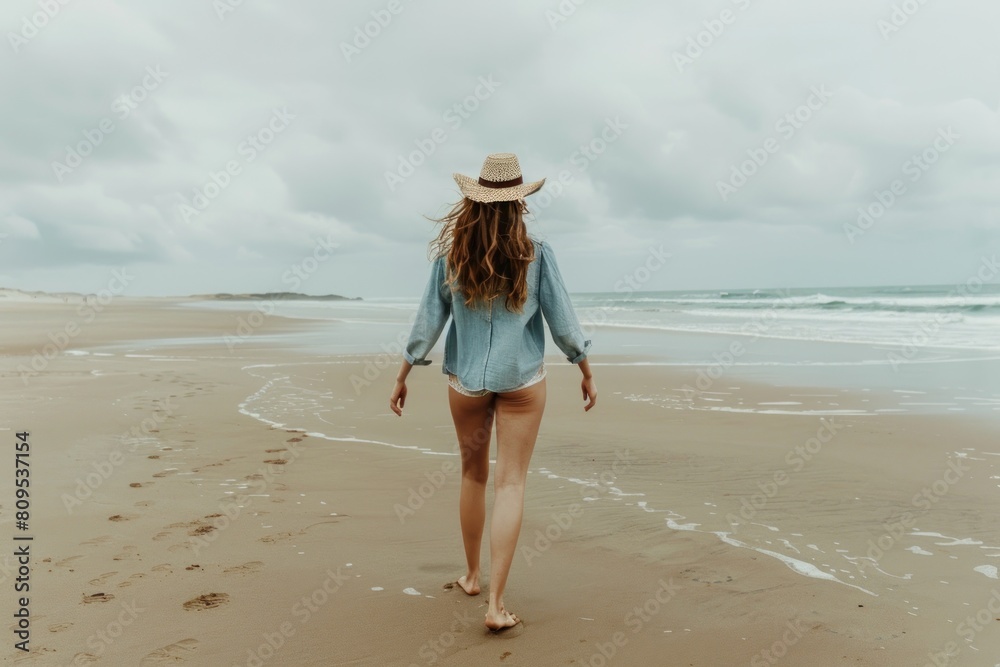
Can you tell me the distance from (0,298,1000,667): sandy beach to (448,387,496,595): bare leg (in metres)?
0.18

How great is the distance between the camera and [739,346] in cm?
1634

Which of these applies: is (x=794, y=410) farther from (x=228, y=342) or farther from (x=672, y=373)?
(x=228, y=342)

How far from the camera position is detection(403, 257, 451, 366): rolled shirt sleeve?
3.25 m

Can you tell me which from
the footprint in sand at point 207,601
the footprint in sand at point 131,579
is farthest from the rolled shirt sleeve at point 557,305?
the footprint in sand at point 131,579

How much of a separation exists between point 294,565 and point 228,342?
1543 cm

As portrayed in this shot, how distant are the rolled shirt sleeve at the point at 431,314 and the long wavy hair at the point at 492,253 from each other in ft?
0.40

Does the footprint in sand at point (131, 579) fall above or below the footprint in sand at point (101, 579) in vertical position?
above

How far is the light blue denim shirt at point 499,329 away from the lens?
124 inches

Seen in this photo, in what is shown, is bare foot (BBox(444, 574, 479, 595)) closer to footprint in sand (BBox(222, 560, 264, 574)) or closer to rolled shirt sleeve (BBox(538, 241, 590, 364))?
footprint in sand (BBox(222, 560, 264, 574))

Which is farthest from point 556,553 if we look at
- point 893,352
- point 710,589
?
point 893,352

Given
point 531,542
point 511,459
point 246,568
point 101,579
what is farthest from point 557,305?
point 101,579

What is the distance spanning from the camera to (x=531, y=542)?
13.5ft

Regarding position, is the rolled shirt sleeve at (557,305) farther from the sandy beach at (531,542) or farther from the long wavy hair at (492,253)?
the sandy beach at (531,542)

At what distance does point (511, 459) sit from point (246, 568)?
148 centimetres
